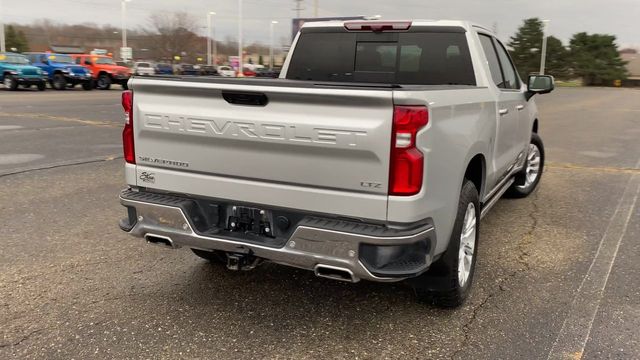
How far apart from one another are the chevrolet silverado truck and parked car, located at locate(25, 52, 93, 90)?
27436 millimetres

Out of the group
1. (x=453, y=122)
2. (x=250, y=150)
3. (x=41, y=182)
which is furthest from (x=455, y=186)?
(x=41, y=182)

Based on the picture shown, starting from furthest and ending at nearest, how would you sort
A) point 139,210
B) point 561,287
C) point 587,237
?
point 587,237 < point 561,287 < point 139,210

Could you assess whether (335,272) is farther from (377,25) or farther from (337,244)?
(377,25)

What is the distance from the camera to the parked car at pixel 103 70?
30.1 m

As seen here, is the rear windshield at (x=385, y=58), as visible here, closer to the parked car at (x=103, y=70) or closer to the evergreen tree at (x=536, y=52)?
the parked car at (x=103, y=70)

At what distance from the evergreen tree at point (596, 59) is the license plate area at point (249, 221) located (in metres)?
84.0

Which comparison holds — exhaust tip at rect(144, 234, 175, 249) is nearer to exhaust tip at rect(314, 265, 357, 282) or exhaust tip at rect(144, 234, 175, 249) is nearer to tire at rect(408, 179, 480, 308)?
exhaust tip at rect(314, 265, 357, 282)

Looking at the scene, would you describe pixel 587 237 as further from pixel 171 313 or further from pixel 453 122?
pixel 171 313

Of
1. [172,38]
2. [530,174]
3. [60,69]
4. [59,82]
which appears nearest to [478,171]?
[530,174]

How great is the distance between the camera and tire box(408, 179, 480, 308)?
3428mm

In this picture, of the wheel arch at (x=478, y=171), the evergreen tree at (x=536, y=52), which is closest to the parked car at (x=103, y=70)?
the wheel arch at (x=478, y=171)

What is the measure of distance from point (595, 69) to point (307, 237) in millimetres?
84748

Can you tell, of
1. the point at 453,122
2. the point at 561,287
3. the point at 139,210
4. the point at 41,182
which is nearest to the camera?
the point at 453,122

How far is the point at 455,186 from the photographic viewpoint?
3.31 meters
